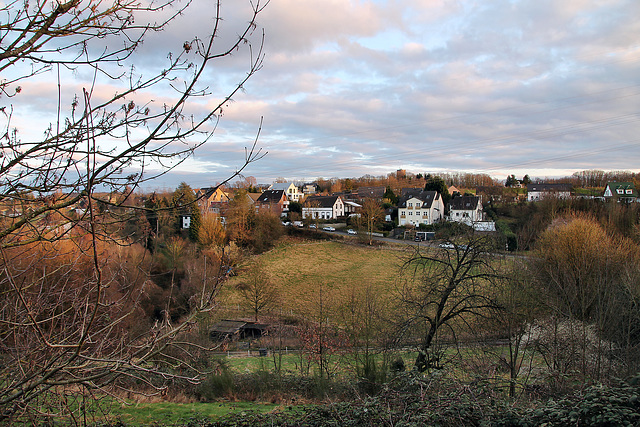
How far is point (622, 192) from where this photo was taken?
33.6 metres

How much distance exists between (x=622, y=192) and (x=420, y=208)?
21.7m

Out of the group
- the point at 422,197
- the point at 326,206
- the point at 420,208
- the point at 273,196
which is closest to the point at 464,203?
the point at 422,197

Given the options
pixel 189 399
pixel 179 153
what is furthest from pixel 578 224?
pixel 179 153

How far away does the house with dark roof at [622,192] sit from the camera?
98.1 feet

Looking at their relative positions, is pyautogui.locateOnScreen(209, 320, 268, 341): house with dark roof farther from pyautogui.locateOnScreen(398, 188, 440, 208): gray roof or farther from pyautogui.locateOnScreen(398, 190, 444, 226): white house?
pyautogui.locateOnScreen(398, 188, 440, 208): gray roof

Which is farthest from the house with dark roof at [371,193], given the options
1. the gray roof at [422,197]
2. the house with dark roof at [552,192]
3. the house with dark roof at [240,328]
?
the house with dark roof at [240,328]

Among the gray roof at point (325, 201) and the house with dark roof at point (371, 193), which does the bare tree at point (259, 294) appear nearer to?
the gray roof at point (325, 201)

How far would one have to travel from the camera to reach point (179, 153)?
3.18 meters

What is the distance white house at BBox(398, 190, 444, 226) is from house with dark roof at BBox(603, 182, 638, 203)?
Answer: 726 inches

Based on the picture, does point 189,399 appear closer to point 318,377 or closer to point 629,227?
point 318,377

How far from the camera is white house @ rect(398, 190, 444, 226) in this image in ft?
164

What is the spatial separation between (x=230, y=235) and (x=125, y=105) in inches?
1417

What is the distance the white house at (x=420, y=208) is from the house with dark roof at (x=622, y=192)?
726 inches

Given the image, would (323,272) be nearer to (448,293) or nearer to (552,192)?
(552,192)
